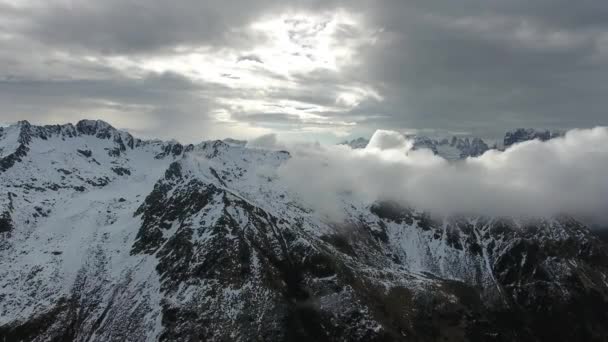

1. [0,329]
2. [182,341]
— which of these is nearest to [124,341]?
[182,341]

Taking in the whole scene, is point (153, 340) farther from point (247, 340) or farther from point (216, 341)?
point (247, 340)

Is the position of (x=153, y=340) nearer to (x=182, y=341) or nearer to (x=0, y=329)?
(x=182, y=341)

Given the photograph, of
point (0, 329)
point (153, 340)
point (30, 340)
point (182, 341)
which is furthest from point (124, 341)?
point (0, 329)

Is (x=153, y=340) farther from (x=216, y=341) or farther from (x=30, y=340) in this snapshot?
(x=30, y=340)

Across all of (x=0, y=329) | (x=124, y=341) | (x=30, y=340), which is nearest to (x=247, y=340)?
(x=124, y=341)

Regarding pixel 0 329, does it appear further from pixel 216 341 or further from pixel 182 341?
pixel 216 341

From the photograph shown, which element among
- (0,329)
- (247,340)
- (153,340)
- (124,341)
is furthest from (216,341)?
(0,329)
